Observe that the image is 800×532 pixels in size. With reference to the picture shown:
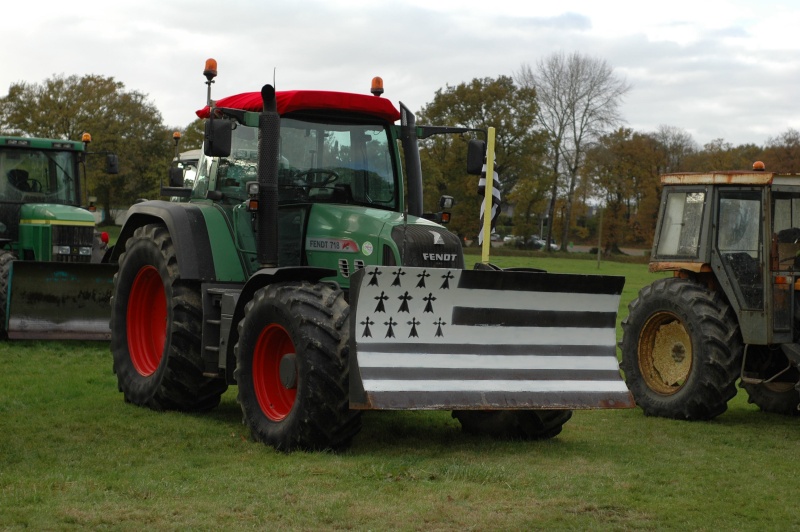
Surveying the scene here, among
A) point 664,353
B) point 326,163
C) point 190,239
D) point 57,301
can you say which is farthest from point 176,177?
point 664,353

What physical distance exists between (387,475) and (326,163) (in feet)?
9.93

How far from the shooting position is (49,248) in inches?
637

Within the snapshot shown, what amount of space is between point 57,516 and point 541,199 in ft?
198

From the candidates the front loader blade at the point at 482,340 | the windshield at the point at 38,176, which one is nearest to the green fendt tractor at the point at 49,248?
the windshield at the point at 38,176

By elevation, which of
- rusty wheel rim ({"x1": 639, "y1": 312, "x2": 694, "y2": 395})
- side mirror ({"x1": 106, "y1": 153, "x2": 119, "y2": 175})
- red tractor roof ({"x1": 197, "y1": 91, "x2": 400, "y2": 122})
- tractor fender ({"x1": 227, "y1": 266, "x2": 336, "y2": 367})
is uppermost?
red tractor roof ({"x1": 197, "y1": 91, "x2": 400, "y2": 122})

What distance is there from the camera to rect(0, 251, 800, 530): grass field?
6016mm

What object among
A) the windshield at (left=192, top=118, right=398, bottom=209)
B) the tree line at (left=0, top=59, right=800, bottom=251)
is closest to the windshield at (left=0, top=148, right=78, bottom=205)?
the windshield at (left=192, top=118, right=398, bottom=209)

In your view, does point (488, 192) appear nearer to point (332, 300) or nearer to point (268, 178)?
point (268, 178)

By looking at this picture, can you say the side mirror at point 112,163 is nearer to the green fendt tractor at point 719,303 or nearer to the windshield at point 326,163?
the windshield at point 326,163

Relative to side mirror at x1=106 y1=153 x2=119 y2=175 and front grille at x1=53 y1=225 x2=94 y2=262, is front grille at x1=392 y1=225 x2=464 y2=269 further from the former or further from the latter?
side mirror at x1=106 y1=153 x2=119 y2=175

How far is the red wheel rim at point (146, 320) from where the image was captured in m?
10.5

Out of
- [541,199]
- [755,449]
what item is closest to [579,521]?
[755,449]

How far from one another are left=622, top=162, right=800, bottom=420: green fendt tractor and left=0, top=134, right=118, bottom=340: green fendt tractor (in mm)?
6623

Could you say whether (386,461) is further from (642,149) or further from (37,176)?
(642,149)
